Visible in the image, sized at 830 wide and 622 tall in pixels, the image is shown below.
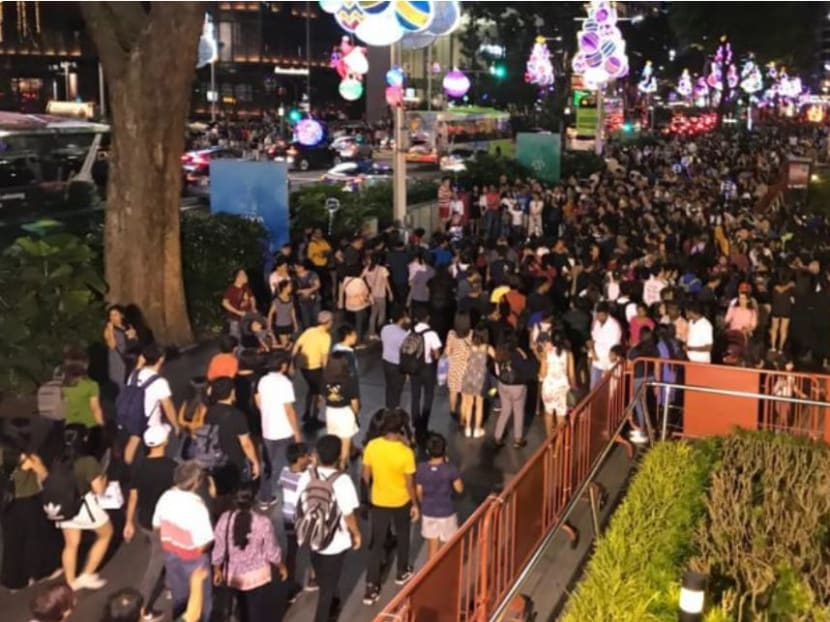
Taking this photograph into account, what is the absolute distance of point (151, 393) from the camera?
7957 mm

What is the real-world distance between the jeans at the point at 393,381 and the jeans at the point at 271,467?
174 centimetres

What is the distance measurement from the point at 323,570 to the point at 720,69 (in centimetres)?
6430

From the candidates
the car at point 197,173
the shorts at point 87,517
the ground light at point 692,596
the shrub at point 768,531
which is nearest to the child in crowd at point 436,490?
the shrub at point 768,531

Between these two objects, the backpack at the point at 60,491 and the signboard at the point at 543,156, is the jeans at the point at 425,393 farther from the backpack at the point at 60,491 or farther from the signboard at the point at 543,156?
the signboard at the point at 543,156

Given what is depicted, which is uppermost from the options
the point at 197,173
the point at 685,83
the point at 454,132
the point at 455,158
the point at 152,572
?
the point at 685,83

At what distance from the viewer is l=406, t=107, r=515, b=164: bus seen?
151 ft

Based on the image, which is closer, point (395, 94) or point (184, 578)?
point (184, 578)

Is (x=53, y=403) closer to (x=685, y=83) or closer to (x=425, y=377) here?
(x=425, y=377)

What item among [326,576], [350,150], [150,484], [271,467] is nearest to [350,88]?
[350,150]

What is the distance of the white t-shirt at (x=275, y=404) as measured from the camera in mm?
8305

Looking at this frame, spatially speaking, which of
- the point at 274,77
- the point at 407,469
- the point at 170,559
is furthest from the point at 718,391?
the point at 274,77

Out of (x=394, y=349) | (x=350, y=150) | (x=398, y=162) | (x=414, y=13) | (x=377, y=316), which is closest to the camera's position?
(x=394, y=349)

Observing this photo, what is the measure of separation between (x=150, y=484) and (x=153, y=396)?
4.20 ft

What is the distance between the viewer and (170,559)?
624 cm
